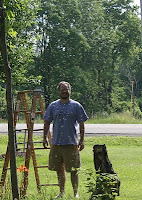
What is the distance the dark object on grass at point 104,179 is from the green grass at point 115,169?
20 centimetres

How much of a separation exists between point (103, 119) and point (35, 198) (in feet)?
89.4

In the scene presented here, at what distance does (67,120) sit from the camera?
8523mm

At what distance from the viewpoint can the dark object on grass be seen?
22.0 feet

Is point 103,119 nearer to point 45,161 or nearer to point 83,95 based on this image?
point 83,95

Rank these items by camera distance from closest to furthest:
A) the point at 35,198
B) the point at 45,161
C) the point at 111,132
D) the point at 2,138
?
the point at 35,198, the point at 45,161, the point at 2,138, the point at 111,132

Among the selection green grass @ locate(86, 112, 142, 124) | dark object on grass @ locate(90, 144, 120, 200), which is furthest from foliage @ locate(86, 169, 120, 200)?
green grass @ locate(86, 112, 142, 124)

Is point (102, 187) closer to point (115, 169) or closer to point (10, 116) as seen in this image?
point (10, 116)

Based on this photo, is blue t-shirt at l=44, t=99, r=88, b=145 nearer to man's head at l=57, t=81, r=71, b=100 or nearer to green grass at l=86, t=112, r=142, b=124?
man's head at l=57, t=81, r=71, b=100

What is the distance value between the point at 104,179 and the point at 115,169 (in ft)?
18.8

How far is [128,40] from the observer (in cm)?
4512

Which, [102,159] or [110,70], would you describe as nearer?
[102,159]

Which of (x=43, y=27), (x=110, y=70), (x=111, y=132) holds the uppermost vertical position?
(x=43, y=27)

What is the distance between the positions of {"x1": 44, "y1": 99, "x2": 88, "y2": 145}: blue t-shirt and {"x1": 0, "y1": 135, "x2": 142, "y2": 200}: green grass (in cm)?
68

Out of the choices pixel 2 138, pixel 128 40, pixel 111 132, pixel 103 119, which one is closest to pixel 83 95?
pixel 128 40
